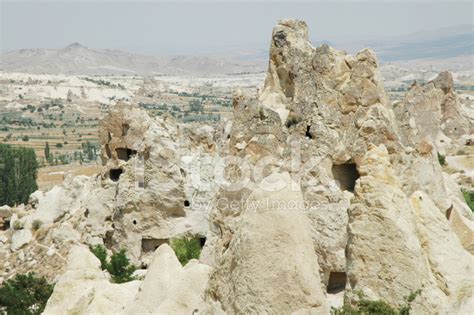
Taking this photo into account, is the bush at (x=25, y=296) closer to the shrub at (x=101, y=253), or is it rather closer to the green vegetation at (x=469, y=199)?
the shrub at (x=101, y=253)

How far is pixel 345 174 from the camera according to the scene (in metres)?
17.6

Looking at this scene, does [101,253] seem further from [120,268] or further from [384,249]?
[384,249]

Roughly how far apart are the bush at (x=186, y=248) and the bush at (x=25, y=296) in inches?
162

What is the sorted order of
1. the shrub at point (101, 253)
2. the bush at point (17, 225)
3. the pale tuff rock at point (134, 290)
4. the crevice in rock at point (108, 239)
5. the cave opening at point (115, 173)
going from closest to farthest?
the pale tuff rock at point (134, 290) < the shrub at point (101, 253) < the crevice in rock at point (108, 239) < the cave opening at point (115, 173) < the bush at point (17, 225)

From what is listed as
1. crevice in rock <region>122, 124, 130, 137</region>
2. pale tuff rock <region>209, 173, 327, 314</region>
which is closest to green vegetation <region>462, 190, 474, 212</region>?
crevice in rock <region>122, 124, 130, 137</region>

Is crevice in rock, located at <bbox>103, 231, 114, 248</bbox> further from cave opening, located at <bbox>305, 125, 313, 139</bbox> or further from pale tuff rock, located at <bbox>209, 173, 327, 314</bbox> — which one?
pale tuff rock, located at <bbox>209, 173, 327, 314</bbox>

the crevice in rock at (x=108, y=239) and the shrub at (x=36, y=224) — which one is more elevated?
the crevice in rock at (x=108, y=239)

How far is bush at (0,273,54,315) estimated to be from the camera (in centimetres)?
1788

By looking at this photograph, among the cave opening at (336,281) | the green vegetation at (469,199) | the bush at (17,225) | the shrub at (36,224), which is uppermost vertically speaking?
the cave opening at (336,281)

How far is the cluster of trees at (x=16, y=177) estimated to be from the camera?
153ft

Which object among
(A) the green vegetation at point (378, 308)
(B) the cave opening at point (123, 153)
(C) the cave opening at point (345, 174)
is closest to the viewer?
(A) the green vegetation at point (378, 308)

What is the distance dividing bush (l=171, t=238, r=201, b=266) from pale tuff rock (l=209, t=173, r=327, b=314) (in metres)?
11.3

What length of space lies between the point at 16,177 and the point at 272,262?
42697 millimetres

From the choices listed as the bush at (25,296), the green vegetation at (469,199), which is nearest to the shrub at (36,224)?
the bush at (25,296)
